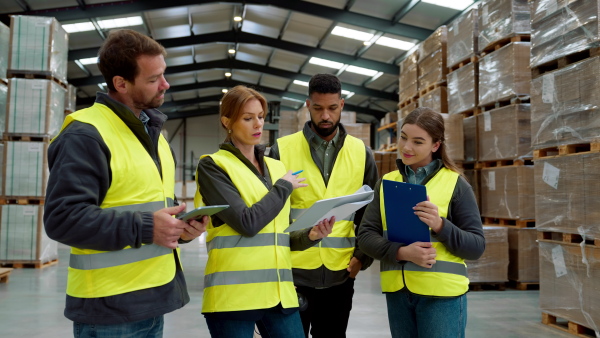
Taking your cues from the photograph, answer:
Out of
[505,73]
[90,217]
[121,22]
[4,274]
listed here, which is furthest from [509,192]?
[121,22]

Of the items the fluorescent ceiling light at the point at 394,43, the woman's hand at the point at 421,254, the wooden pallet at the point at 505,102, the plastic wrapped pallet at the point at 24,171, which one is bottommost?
the woman's hand at the point at 421,254

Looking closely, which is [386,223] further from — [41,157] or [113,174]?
[41,157]

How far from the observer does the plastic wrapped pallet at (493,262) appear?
24.3 ft

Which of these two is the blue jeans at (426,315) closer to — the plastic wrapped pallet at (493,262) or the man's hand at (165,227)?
the man's hand at (165,227)

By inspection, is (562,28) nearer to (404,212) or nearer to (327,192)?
(327,192)

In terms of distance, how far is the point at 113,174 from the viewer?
1.73 metres

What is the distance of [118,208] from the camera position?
1.76 meters

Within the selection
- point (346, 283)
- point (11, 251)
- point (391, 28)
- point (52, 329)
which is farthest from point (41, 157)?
point (391, 28)

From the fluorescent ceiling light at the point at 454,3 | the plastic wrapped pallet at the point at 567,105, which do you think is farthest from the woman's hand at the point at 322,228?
the fluorescent ceiling light at the point at 454,3

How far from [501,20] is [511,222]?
2965mm

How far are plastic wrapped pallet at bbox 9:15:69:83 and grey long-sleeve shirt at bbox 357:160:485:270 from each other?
857cm

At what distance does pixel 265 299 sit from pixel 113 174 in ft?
2.58

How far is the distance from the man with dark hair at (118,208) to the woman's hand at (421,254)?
0.98 meters

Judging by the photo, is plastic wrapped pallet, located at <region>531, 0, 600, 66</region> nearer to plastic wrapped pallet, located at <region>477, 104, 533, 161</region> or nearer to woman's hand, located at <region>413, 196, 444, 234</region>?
plastic wrapped pallet, located at <region>477, 104, 533, 161</region>
